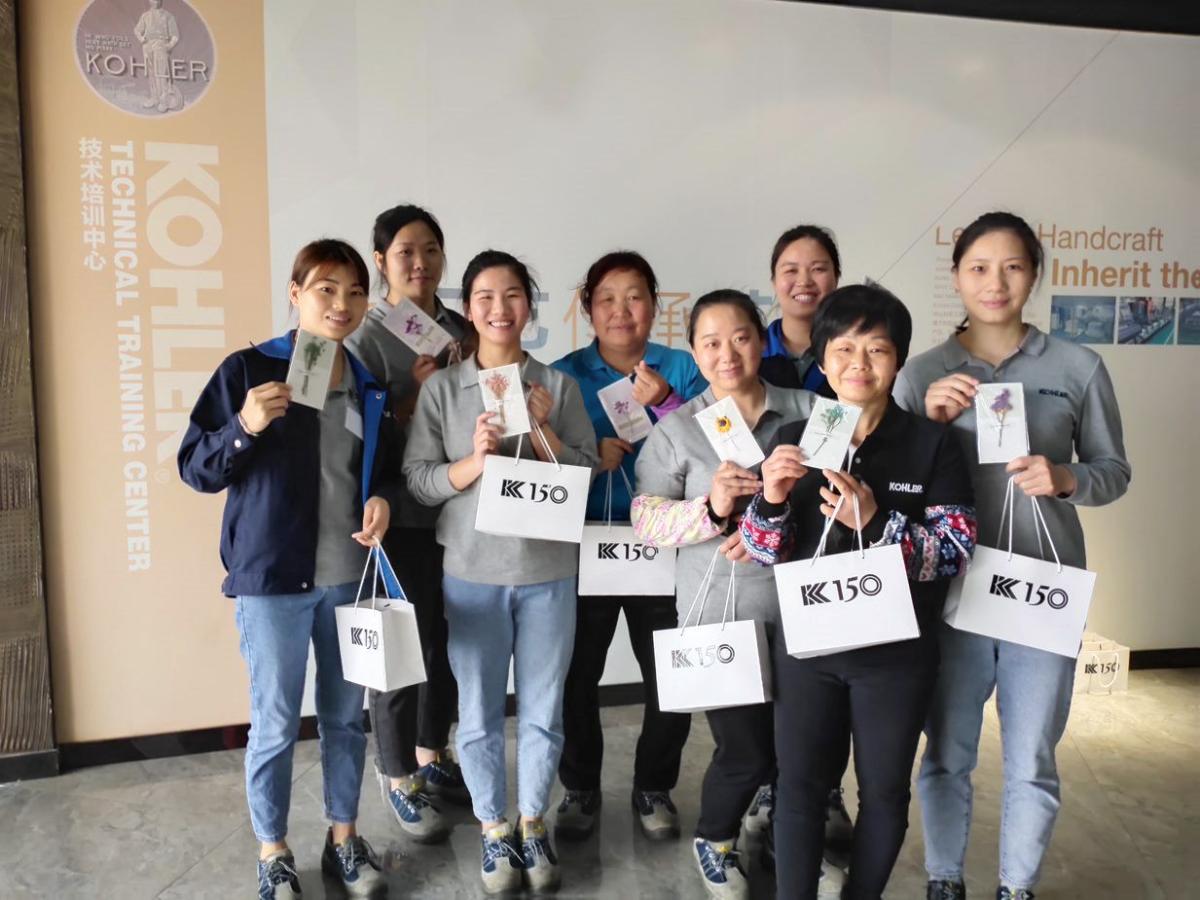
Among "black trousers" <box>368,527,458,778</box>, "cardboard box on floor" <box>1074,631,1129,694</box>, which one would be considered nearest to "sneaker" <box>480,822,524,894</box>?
"black trousers" <box>368,527,458,778</box>

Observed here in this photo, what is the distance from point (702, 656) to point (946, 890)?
0.87 m

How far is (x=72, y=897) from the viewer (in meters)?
2.35

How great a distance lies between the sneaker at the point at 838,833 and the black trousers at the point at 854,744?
44cm

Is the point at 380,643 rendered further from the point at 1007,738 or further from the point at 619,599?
the point at 1007,738

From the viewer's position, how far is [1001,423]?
1.86 m

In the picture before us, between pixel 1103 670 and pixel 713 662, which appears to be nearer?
pixel 713 662

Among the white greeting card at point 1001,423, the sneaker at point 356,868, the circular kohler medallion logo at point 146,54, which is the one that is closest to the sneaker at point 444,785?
the sneaker at point 356,868

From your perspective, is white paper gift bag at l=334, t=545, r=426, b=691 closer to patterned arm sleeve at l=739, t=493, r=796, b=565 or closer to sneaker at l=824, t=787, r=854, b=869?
patterned arm sleeve at l=739, t=493, r=796, b=565

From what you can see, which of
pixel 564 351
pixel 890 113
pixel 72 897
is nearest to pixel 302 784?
pixel 72 897

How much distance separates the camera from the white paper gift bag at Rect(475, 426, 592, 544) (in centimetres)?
205

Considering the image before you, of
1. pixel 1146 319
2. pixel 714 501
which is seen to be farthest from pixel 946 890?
pixel 1146 319

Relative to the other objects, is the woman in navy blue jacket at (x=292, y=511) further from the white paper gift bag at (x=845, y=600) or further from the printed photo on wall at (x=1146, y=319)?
the printed photo on wall at (x=1146, y=319)

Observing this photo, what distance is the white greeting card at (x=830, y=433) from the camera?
1688 mm

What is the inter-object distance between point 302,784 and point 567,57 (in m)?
2.84
